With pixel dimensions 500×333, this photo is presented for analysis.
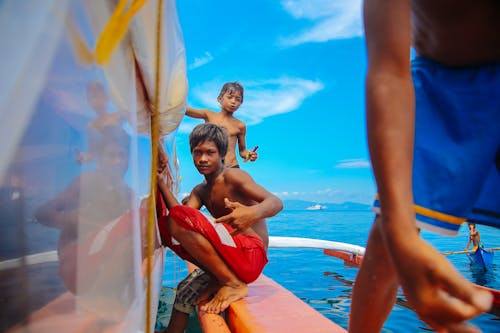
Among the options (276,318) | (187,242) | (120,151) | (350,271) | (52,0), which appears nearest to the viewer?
(52,0)

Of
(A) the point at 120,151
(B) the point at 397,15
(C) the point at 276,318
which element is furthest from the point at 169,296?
(B) the point at 397,15

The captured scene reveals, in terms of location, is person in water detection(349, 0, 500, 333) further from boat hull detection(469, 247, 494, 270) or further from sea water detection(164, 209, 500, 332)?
boat hull detection(469, 247, 494, 270)

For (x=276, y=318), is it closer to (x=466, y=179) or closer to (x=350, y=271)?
(x=466, y=179)

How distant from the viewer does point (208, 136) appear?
1.98 meters

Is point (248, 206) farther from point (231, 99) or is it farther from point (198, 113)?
point (198, 113)

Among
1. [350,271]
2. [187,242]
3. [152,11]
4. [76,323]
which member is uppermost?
[152,11]

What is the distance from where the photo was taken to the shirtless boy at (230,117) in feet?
11.9

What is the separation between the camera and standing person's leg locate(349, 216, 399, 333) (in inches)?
28.0

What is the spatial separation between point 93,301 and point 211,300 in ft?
3.64

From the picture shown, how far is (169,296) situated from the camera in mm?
3084

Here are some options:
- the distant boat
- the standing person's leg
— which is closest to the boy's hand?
the standing person's leg

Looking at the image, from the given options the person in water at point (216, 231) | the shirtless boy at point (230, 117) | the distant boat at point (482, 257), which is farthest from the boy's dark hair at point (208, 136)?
the distant boat at point (482, 257)

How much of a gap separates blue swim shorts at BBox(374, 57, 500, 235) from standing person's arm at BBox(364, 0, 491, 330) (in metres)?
0.22

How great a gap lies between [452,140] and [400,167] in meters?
0.29
